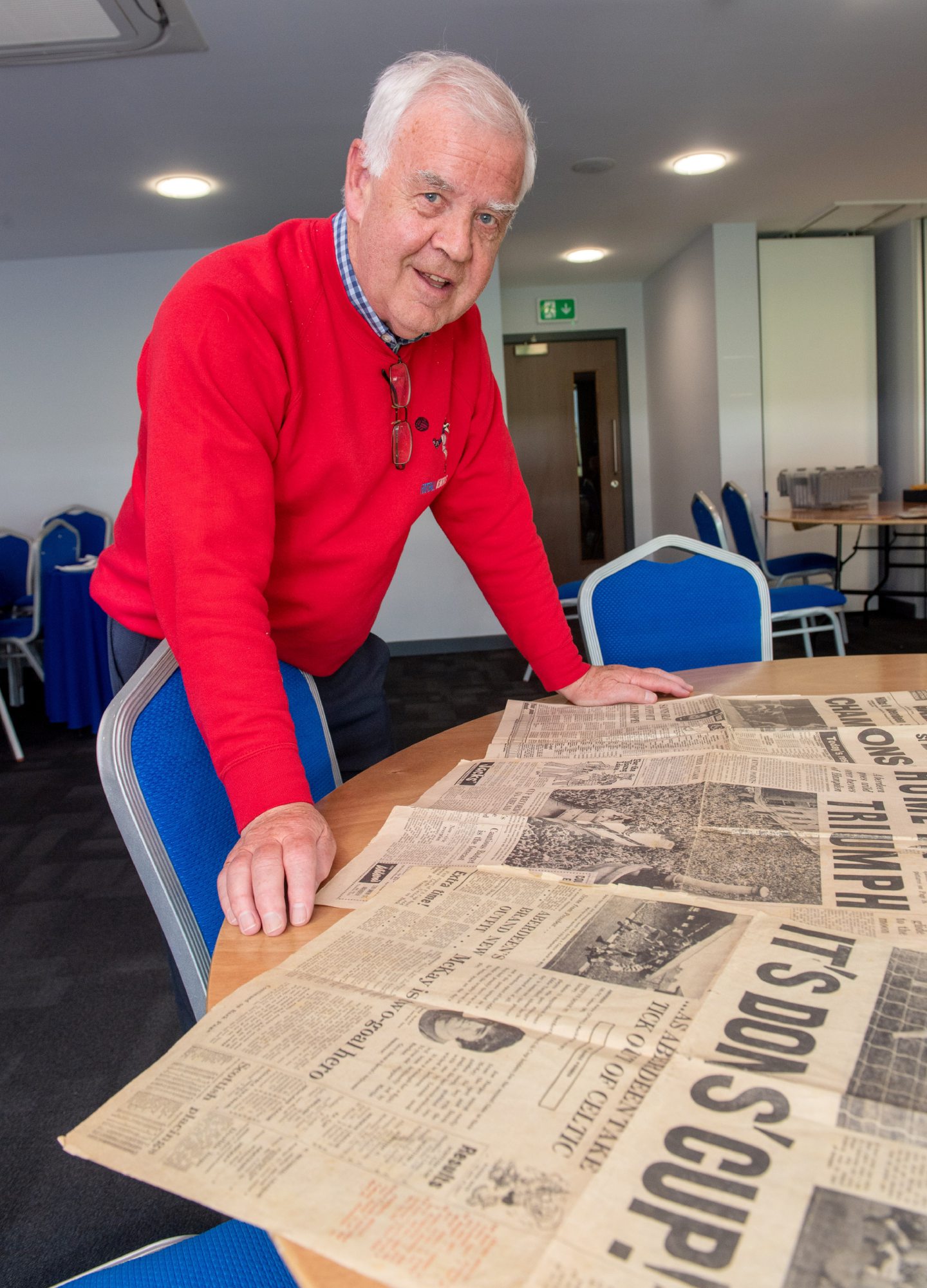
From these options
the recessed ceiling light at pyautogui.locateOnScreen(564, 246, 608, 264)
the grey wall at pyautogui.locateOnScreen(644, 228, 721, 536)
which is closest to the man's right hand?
the grey wall at pyautogui.locateOnScreen(644, 228, 721, 536)

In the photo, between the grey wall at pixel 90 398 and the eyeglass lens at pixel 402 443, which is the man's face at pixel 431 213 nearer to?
the eyeglass lens at pixel 402 443

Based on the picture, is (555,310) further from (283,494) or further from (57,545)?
(283,494)

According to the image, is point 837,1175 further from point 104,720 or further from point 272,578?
point 272,578

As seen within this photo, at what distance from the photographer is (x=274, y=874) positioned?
2.56 ft

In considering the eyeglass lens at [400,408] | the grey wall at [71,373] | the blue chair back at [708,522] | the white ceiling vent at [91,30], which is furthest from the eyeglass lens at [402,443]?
the grey wall at [71,373]

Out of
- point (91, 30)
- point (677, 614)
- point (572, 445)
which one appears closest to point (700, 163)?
point (91, 30)

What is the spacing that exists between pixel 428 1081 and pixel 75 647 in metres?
4.37

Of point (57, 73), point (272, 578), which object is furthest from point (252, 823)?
point (57, 73)

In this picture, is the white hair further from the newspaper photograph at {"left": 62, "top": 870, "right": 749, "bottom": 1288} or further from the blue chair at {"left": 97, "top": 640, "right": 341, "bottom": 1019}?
the newspaper photograph at {"left": 62, "top": 870, "right": 749, "bottom": 1288}

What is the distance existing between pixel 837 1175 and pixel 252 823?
1.80 ft

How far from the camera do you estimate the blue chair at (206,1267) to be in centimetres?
71

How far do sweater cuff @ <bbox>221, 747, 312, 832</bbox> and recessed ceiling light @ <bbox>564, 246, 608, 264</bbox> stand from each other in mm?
6147

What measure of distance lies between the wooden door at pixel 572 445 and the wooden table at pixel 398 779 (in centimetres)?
614

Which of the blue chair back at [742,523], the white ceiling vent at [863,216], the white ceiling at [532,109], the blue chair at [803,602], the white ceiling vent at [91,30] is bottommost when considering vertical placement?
the blue chair at [803,602]
